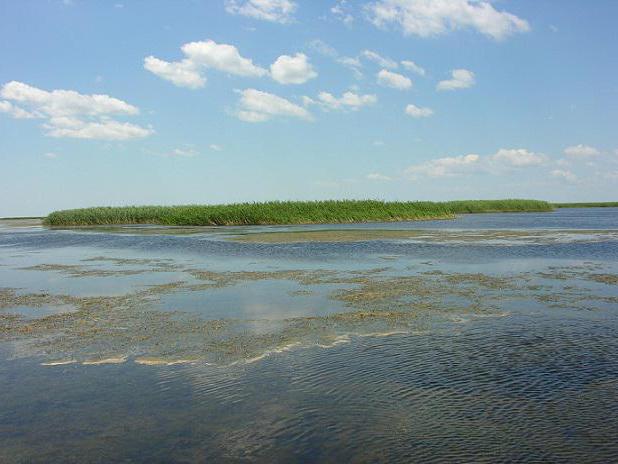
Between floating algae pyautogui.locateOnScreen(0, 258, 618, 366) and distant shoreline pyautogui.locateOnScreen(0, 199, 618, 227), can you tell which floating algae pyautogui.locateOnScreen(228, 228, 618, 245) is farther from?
distant shoreline pyautogui.locateOnScreen(0, 199, 618, 227)

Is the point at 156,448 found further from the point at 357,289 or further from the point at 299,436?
the point at 357,289

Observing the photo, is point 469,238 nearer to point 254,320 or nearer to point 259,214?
point 254,320

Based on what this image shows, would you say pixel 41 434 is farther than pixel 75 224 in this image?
No

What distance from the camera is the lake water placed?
5.57 metres

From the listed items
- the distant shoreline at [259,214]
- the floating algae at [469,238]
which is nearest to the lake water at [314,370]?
the floating algae at [469,238]

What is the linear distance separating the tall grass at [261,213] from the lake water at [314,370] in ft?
143

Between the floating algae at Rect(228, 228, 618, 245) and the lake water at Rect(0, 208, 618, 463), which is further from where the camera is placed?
the floating algae at Rect(228, 228, 618, 245)

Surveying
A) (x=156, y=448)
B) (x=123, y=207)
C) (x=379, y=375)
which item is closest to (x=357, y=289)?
(x=379, y=375)

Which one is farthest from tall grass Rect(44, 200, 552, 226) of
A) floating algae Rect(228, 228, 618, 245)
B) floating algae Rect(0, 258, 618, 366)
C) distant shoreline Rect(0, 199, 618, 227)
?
floating algae Rect(0, 258, 618, 366)

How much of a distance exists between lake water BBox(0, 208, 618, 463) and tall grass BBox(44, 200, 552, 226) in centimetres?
4362

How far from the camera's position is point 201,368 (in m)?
8.11

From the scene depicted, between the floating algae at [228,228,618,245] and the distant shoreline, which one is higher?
the distant shoreline

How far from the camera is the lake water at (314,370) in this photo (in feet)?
18.3

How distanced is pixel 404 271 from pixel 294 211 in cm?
4246
